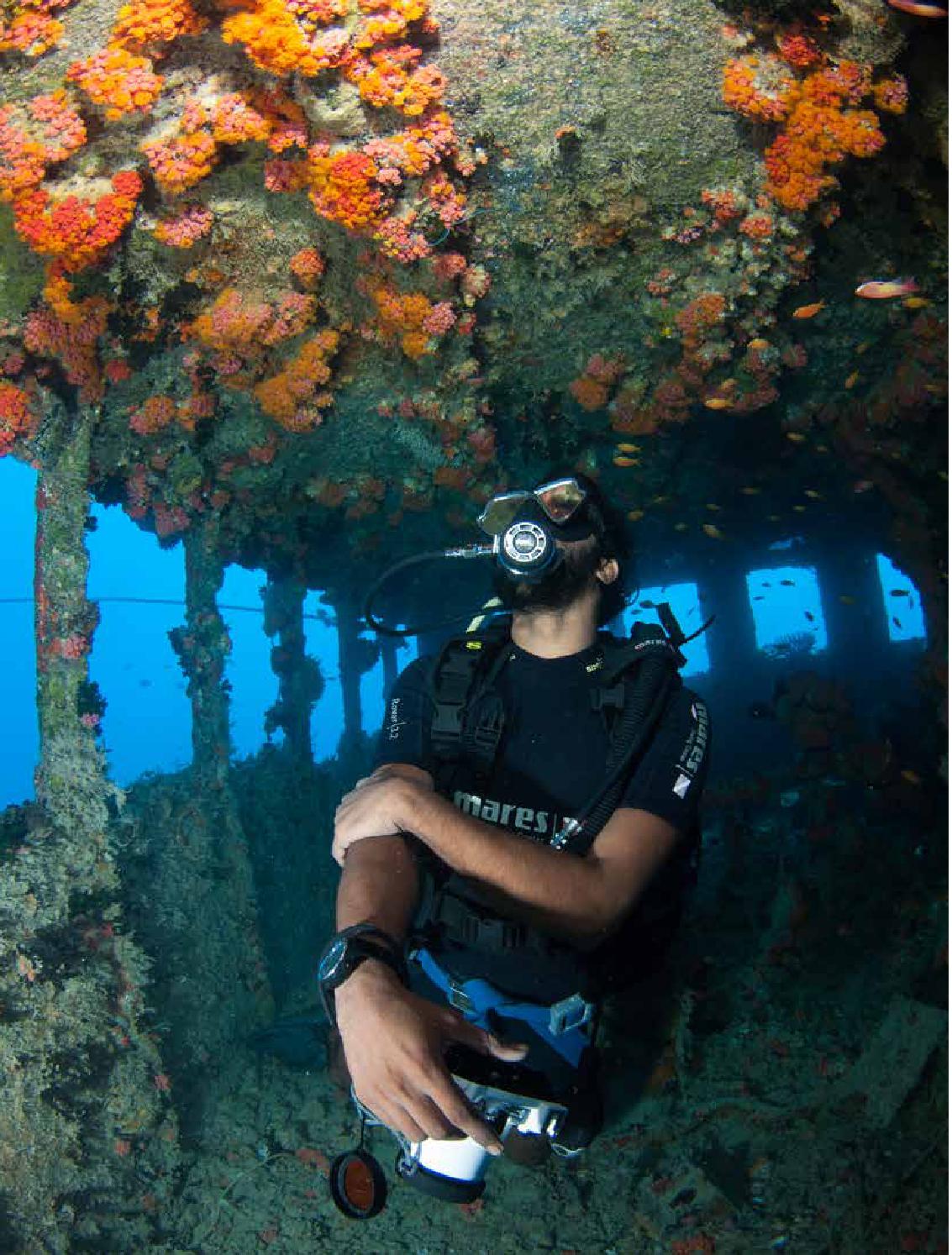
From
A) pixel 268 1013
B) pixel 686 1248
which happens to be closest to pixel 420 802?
pixel 686 1248

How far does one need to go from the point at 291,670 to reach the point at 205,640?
338 cm

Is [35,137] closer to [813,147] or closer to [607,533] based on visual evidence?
[607,533]

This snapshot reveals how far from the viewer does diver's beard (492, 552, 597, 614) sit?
122 inches

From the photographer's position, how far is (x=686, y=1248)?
13.7ft

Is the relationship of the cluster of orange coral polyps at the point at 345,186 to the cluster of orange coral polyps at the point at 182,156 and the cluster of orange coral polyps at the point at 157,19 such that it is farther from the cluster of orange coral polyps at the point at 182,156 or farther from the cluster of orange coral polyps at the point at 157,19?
the cluster of orange coral polyps at the point at 157,19

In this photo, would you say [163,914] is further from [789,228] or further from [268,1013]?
[789,228]

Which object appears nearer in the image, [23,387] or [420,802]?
[420,802]

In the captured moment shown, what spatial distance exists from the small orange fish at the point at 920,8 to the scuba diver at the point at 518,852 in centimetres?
305

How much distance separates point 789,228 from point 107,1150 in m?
8.29

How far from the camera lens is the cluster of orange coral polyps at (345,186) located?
14.6 ft

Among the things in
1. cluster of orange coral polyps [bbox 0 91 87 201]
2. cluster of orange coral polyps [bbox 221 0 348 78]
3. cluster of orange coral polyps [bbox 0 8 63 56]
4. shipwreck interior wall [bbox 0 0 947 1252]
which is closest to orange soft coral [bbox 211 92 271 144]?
shipwreck interior wall [bbox 0 0 947 1252]

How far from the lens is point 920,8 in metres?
3.66

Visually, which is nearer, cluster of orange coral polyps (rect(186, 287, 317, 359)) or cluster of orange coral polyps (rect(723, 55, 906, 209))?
cluster of orange coral polyps (rect(723, 55, 906, 209))

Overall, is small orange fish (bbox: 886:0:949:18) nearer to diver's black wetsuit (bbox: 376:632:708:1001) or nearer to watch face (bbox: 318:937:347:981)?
diver's black wetsuit (bbox: 376:632:708:1001)
